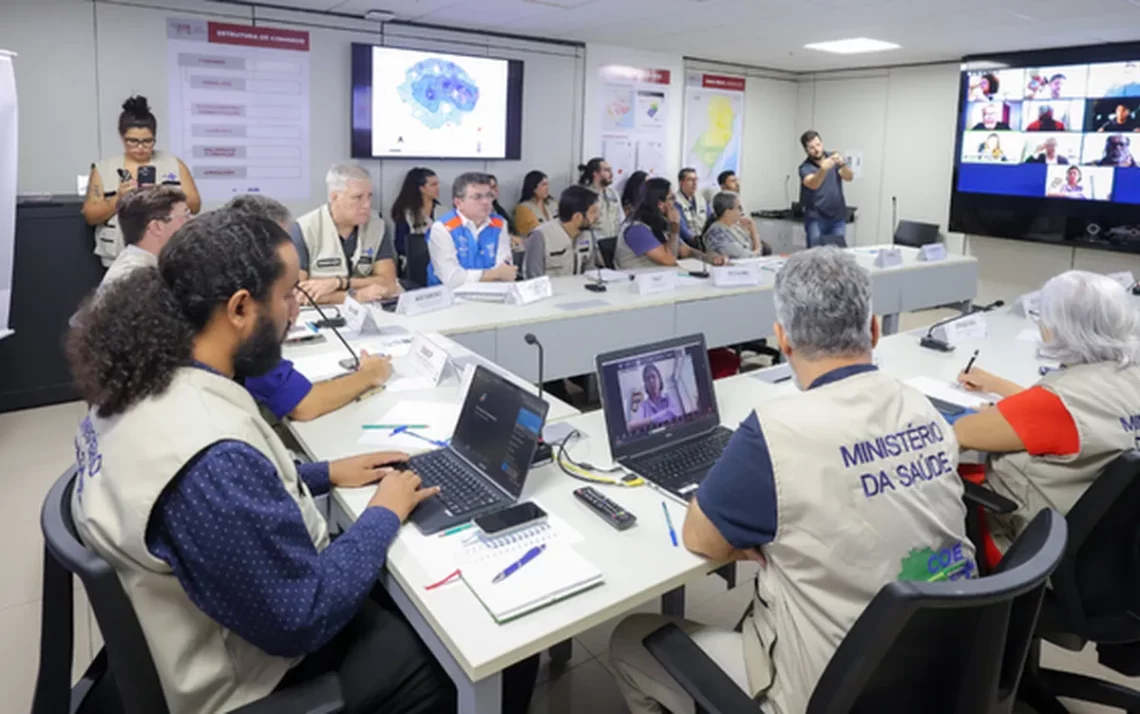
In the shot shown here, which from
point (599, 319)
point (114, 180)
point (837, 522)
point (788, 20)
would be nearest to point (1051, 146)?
point (788, 20)

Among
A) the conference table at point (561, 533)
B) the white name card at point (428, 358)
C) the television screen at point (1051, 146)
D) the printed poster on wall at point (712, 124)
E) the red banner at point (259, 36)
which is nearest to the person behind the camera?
the conference table at point (561, 533)

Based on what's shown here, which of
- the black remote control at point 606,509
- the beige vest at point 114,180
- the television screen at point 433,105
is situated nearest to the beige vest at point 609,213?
the television screen at point 433,105

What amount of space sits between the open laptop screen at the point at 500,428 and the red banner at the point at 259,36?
167 inches

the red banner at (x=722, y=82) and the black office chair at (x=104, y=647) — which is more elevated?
the red banner at (x=722, y=82)

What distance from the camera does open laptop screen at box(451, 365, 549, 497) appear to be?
1.60 m

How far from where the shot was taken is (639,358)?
1.91 metres

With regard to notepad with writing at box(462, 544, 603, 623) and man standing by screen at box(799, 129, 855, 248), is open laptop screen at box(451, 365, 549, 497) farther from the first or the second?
man standing by screen at box(799, 129, 855, 248)

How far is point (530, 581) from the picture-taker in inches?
52.4

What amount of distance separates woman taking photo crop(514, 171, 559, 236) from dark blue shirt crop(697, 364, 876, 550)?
16.5 feet

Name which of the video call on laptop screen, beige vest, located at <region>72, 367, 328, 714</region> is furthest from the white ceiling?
beige vest, located at <region>72, 367, 328, 714</region>

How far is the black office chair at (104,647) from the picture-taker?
1.03 metres

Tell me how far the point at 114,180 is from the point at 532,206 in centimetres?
297

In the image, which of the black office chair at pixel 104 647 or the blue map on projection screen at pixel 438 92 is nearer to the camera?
the black office chair at pixel 104 647

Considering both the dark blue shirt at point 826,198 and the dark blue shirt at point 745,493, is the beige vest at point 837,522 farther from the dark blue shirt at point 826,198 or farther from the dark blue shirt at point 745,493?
the dark blue shirt at point 826,198
